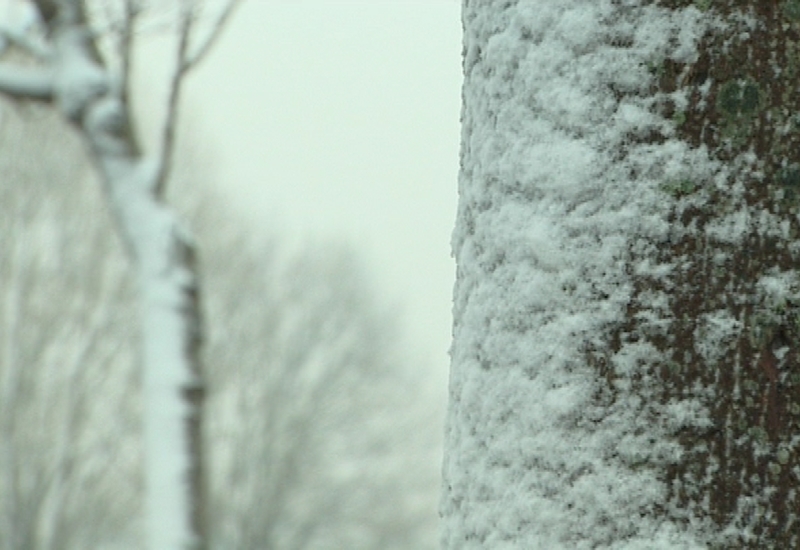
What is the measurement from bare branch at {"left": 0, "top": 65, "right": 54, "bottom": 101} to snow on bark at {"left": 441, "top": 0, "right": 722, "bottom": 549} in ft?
13.7

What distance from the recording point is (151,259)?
442 centimetres

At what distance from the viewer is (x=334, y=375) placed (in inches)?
861

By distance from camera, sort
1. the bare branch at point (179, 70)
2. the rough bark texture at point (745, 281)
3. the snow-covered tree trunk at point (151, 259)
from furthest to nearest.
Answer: the bare branch at point (179, 70) < the snow-covered tree trunk at point (151, 259) < the rough bark texture at point (745, 281)

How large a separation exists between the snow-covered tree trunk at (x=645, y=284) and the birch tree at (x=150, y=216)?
326 centimetres

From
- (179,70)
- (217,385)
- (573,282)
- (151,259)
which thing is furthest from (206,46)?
(217,385)

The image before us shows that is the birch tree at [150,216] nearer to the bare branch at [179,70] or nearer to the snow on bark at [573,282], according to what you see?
the bare branch at [179,70]

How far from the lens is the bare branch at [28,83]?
4.79m

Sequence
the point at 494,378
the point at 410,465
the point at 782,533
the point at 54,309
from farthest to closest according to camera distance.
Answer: the point at 410,465
the point at 54,309
the point at 494,378
the point at 782,533

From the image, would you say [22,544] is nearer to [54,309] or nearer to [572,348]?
[54,309]

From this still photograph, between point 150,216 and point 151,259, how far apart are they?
19 cm

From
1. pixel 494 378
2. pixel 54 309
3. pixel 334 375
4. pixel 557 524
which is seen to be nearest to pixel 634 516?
pixel 557 524

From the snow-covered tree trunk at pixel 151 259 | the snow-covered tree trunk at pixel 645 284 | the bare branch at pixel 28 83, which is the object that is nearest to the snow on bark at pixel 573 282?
the snow-covered tree trunk at pixel 645 284

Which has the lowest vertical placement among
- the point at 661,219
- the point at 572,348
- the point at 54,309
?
the point at 54,309

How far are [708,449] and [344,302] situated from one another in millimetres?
21300
